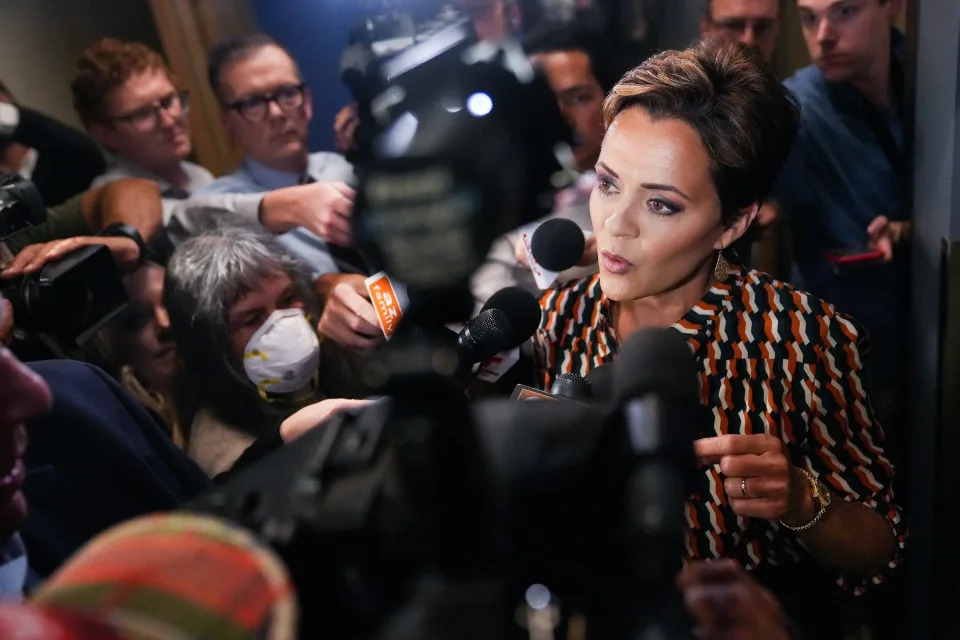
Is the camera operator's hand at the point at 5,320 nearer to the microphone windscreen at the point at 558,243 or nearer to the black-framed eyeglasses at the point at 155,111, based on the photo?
the black-framed eyeglasses at the point at 155,111

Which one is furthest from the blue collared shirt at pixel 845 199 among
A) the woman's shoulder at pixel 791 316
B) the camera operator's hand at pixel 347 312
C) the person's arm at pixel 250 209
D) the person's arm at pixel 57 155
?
the person's arm at pixel 57 155

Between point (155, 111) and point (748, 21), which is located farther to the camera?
point (155, 111)

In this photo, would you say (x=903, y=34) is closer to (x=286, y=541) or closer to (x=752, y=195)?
(x=752, y=195)

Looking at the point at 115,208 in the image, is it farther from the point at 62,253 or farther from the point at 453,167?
the point at 453,167

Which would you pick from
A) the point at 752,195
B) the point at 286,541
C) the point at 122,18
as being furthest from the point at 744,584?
the point at 122,18

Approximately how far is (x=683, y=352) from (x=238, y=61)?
0.92 metres

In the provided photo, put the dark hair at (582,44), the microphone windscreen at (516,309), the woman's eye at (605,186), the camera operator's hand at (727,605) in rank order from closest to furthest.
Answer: the camera operator's hand at (727,605), the microphone windscreen at (516,309), the woman's eye at (605,186), the dark hair at (582,44)

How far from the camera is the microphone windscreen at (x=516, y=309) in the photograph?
2.53 feet

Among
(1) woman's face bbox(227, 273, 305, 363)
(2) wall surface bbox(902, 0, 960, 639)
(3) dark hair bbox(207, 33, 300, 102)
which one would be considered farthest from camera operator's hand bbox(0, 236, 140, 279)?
(2) wall surface bbox(902, 0, 960, 639)

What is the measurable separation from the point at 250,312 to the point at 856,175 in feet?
3.32

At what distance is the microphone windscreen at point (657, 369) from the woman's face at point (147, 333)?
3.18 feet

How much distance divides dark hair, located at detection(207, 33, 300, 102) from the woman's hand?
0.84m

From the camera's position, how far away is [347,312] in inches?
46.3

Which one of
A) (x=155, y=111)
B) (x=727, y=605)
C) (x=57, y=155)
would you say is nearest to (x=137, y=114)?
(x=155, y=111)
